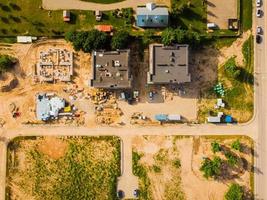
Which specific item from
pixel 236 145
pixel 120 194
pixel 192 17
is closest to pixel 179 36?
pixel 192 17

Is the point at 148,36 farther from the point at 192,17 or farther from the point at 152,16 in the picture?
the point at 192,17

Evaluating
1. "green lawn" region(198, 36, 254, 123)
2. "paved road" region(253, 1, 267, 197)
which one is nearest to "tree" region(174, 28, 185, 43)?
"green lawn" region(198, 36, 254, 123)

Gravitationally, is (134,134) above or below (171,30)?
below

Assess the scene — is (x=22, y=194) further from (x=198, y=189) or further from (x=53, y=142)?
→ (x=198, y=189)

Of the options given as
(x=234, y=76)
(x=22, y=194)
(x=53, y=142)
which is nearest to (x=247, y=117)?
(x=234, y=76)

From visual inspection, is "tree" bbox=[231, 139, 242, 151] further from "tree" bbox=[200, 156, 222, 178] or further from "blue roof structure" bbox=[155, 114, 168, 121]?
"blue roof structure" bbox=[155, 114, 168, 121]

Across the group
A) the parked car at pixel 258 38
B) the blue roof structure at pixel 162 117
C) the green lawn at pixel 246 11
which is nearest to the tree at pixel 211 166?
the blue roof structure at pixel 162 117
